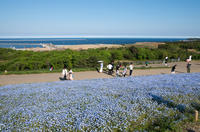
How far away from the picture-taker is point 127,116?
19.1 feet

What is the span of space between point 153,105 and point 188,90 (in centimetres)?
304

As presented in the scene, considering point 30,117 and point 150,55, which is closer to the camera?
point 30,117

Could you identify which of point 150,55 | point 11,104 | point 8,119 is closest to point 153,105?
point 8,119

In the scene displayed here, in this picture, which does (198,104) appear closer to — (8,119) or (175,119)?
(175,119)

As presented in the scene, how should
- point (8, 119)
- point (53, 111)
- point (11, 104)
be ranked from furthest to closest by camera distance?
point (11, 104) < point (53, 111) < point (8, 119)

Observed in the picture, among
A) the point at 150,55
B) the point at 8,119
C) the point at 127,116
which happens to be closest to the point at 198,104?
the point at 127,116

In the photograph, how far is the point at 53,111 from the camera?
6.20m

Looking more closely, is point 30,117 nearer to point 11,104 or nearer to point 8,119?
point 8,119

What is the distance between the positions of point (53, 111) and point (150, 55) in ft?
116

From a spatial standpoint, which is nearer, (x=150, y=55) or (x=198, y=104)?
(x=198, y=104)

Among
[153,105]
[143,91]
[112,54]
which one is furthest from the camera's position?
[112,54]

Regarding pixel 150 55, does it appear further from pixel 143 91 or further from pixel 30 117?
pixel 30 117

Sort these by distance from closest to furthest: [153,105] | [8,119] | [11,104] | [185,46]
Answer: [8,119] → [153,105] → [11,104] → [185,46]

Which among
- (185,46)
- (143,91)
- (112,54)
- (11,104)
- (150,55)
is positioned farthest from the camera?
(185,46)
